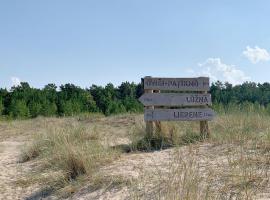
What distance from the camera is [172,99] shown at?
905cm

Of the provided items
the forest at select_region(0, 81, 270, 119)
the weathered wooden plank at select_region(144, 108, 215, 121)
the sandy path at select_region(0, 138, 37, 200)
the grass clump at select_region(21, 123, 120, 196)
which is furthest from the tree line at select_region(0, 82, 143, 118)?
the grass clump at select_region(21, 123, 120, 196)

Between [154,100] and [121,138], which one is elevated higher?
[154,100]

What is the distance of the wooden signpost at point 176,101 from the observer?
898 cm

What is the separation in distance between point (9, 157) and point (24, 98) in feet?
121

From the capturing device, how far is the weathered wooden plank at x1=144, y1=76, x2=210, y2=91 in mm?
9039

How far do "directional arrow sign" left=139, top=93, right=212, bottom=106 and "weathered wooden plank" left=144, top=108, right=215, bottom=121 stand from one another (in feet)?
0.43

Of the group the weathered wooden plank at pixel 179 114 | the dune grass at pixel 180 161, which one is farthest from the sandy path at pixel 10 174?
the weathered wooden plank at pixel 179 114

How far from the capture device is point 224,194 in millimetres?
4242

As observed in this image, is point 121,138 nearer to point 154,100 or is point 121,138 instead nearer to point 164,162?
point 154,100

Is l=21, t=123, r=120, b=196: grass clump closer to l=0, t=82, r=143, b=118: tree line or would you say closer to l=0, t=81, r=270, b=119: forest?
l=0, t=81, r=270, b=119: forest

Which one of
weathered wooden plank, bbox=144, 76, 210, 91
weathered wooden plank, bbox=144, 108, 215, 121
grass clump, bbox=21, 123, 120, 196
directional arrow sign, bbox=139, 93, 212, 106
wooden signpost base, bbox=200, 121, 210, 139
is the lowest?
grass clump, bbox=21, 123, 120, 196

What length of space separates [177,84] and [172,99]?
1.14ft

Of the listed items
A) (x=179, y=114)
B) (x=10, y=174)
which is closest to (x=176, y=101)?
(x=179, y=114)

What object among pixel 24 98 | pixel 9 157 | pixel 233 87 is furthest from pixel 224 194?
pixel 24 98
